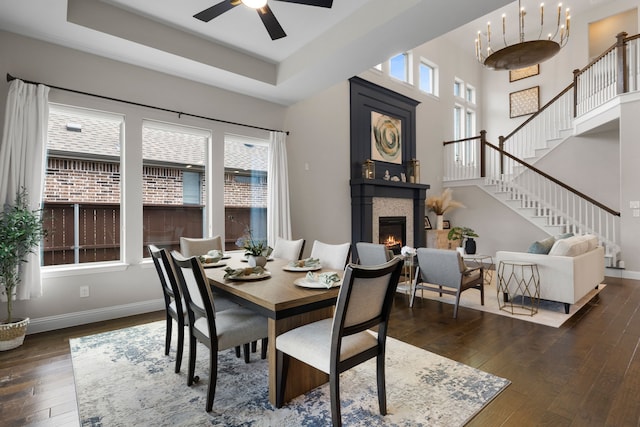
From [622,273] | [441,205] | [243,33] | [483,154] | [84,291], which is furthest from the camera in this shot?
[483,154]

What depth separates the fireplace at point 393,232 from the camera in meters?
6.50

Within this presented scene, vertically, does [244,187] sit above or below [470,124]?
below

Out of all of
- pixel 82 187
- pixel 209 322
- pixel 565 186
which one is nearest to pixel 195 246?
pixel 82 187

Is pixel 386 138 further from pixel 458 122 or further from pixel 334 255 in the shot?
pixel 334 255

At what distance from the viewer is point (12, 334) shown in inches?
111

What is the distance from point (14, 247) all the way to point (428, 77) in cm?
833

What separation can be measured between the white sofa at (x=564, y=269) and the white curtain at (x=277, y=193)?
2974 millimetres

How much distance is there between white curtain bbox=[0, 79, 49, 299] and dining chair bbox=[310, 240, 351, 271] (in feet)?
9.04

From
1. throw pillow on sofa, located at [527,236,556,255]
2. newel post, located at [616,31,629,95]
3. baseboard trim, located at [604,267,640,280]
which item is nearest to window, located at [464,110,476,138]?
newel post, located at [616,31,629,95]

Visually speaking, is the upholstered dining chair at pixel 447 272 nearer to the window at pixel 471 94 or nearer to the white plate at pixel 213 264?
the white plate at pixel 213 264

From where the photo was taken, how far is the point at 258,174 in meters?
4.99

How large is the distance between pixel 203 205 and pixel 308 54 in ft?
7.92

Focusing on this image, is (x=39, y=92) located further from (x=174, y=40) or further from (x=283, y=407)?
(x=283, y=407)

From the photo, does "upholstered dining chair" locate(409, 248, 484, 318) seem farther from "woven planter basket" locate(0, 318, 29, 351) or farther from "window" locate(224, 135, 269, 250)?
"woven planter basket" locate(0, 318, 29, 351)
